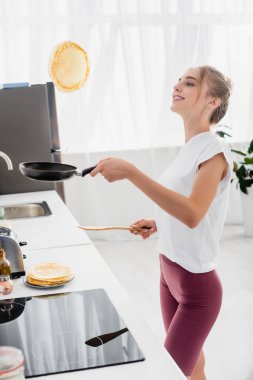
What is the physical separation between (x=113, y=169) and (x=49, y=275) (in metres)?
0.40

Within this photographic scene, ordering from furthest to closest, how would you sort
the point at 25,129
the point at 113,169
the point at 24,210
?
the point at 25,129, the point at 24,210, the point at 113,169

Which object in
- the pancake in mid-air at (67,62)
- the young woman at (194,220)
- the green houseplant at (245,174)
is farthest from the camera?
the green houseplant at (245,174)

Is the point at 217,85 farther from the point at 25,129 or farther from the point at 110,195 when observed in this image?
the point at 110,195

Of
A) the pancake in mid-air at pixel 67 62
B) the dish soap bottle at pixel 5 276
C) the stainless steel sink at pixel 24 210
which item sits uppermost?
the pancake in mid-air at pixel 67 62

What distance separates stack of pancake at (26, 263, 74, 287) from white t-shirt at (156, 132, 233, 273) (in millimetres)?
388

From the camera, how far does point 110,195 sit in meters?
5.17

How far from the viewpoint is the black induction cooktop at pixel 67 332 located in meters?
1.19

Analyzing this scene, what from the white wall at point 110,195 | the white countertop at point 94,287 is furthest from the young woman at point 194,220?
the white wall at point 110,195

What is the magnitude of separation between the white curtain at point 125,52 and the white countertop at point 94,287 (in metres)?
2.22

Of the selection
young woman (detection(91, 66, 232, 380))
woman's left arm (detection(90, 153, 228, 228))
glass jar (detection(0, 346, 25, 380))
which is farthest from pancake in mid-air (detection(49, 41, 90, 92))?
glass jar (detection(0, 346, 25, 380))

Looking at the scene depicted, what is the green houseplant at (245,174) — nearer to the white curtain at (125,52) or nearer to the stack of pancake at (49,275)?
the white curtain at (125,52)

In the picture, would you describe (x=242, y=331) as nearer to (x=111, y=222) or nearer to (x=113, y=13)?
(x=111, y=222)

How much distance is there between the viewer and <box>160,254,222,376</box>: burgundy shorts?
1.80 meters

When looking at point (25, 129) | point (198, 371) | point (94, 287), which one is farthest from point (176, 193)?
point (25, 129)
